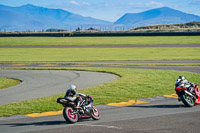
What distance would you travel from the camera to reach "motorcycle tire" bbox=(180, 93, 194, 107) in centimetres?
1727

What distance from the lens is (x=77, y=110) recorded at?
14406 millimetres

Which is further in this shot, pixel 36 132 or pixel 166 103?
pixel 166 103

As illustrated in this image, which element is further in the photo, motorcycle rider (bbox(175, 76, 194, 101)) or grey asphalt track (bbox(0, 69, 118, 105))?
grey asphalt track (bbox(0, 69, 118, 105))

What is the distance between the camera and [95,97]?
2053 centimetres

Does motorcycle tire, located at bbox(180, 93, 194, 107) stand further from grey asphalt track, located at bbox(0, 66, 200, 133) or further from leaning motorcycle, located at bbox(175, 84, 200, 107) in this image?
grey asphalt track, located at bbox(0, 66, 200, 133)

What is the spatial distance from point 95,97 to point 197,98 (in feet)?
17.7

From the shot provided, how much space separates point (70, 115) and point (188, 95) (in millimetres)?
5971

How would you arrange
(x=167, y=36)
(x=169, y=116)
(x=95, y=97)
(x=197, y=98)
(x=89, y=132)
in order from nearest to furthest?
(x=89, y=132) < (x=169, y=116) < (x=197, y=98) < (x=95, y=97) < (x=167, y=36)

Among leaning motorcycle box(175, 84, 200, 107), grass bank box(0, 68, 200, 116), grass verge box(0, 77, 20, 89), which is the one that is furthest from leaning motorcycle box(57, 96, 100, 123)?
grass verge box(0, 77, 20, 89)

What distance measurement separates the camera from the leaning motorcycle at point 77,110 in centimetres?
1407

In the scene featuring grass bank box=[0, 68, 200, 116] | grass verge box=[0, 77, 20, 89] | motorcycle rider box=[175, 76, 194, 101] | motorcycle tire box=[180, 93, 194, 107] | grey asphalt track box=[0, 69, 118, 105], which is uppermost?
motorcycle rider box=[175, 76, 194, 101]

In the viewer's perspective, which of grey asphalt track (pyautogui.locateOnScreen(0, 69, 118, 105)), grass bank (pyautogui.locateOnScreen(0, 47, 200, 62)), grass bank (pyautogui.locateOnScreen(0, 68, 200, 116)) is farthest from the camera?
grass bank (pyautogui.locateOnScreen(0, 47, 200, 62))

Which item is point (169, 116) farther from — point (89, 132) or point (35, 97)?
point (35, 97)

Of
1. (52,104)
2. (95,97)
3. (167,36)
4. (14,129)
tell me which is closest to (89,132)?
(14,129)
